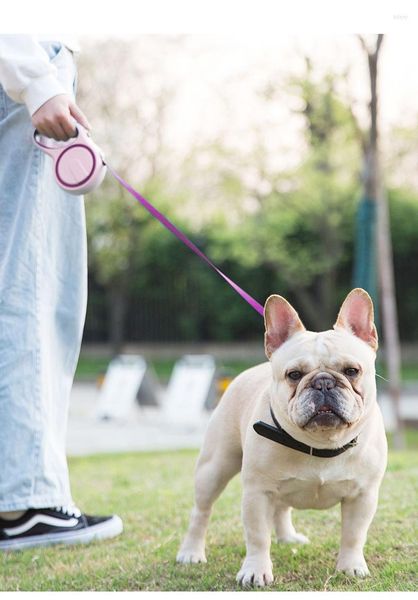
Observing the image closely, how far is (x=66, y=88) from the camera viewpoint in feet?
10.8

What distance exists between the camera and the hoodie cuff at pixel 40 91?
9.77ft

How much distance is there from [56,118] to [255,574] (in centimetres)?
170

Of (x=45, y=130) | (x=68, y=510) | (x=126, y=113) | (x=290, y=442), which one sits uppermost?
(x=126, y=113)

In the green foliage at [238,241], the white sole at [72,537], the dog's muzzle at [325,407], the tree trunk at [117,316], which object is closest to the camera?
the dog's muzzle at [325,407]

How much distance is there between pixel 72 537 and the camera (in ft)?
10.6

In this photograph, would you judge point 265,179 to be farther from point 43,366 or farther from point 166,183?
point 43,366

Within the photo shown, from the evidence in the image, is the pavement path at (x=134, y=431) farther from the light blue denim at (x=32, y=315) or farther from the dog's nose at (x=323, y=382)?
the dog's nose at (x=323, y=382)

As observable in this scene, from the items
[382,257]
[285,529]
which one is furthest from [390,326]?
[285,529]

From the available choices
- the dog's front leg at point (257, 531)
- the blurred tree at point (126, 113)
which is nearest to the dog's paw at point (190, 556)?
the dog's front leg at point (257, 531)

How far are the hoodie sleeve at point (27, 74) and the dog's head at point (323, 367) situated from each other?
1115 millimetres

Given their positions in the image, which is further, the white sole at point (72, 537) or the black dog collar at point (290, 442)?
the white sole at point (72, 537)

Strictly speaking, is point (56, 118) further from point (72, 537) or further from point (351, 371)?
point (72, 537)

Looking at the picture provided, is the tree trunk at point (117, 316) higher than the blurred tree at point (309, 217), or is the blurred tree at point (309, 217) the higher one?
the blurred tree at point (309, 217)

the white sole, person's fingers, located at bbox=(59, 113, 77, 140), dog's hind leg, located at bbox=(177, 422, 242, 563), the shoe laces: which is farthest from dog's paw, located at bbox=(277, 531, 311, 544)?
person's fingers, located at bbox=(59, 113, 77, 140)
